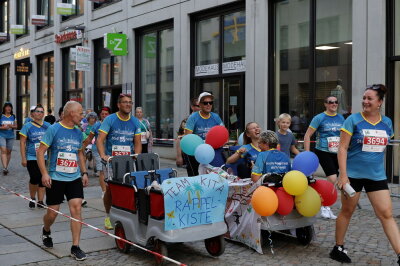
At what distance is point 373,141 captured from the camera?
17.1 ft

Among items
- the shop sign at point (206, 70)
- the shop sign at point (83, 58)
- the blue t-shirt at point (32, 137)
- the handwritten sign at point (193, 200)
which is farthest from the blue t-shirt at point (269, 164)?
the shop sign at point (83, 58)

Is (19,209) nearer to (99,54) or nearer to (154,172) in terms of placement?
(154,172)

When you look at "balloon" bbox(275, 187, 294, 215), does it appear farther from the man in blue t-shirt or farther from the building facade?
the building facade

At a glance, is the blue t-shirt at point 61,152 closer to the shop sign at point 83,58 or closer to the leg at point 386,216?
the leg at point 386,216

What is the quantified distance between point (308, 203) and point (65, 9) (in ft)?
62.9

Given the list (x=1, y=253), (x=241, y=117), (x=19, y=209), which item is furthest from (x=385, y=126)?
(x=241, y=117)

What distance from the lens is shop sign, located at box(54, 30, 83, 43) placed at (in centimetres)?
2200

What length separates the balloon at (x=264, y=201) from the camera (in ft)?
17.9

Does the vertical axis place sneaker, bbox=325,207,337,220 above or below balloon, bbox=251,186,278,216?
below

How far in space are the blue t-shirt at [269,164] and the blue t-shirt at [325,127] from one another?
1931 millimetres

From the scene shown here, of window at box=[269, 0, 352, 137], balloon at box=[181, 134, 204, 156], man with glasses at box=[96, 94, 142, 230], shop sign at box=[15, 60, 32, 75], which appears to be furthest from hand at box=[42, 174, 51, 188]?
shop sign at box=[15, 60, 32, 75]

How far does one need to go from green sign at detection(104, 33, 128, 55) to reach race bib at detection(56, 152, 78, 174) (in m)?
12.9

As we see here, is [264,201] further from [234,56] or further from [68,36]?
[68,36]

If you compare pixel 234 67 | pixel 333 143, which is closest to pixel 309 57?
pixel 234 67
